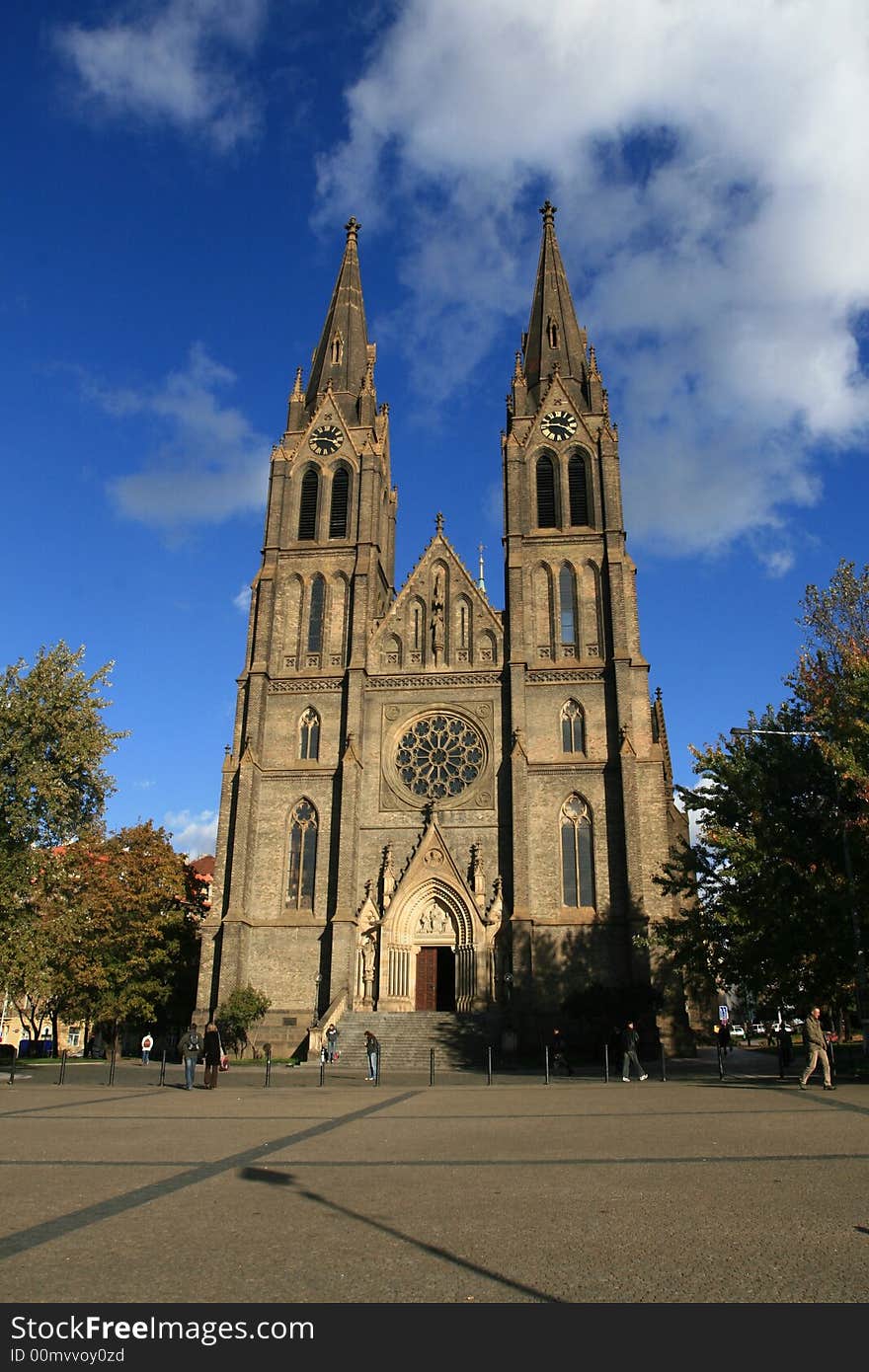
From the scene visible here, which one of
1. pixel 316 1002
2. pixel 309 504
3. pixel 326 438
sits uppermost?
pixel 326 438

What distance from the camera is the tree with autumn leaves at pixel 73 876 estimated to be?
94.0ft

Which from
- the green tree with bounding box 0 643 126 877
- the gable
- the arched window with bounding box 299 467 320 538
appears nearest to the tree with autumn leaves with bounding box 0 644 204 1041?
the green tree with bounding box 0 643 126 877

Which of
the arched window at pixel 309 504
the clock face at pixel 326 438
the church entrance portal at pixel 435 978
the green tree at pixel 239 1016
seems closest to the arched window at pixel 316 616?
the arched window at pixel 309 504

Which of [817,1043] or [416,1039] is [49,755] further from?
[817,1043]

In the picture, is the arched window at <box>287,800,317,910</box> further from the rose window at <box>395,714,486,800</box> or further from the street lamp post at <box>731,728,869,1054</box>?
the street lamp post at <box>731,728,869,1054</box>

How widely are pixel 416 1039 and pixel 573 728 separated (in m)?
13.9

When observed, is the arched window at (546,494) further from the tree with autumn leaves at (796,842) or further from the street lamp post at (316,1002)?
the street lamp post at (316,1002)

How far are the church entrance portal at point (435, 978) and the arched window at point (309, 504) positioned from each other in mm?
20136

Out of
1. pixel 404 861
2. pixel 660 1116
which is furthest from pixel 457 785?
pixel 660 1116

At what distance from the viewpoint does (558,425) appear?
1848 inches

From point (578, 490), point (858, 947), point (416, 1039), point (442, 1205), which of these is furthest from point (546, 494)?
point (442, 1205)

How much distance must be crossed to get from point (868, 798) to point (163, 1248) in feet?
→ 61.9

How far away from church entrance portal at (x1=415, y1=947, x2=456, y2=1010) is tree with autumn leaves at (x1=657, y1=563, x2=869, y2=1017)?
12.4 meters
